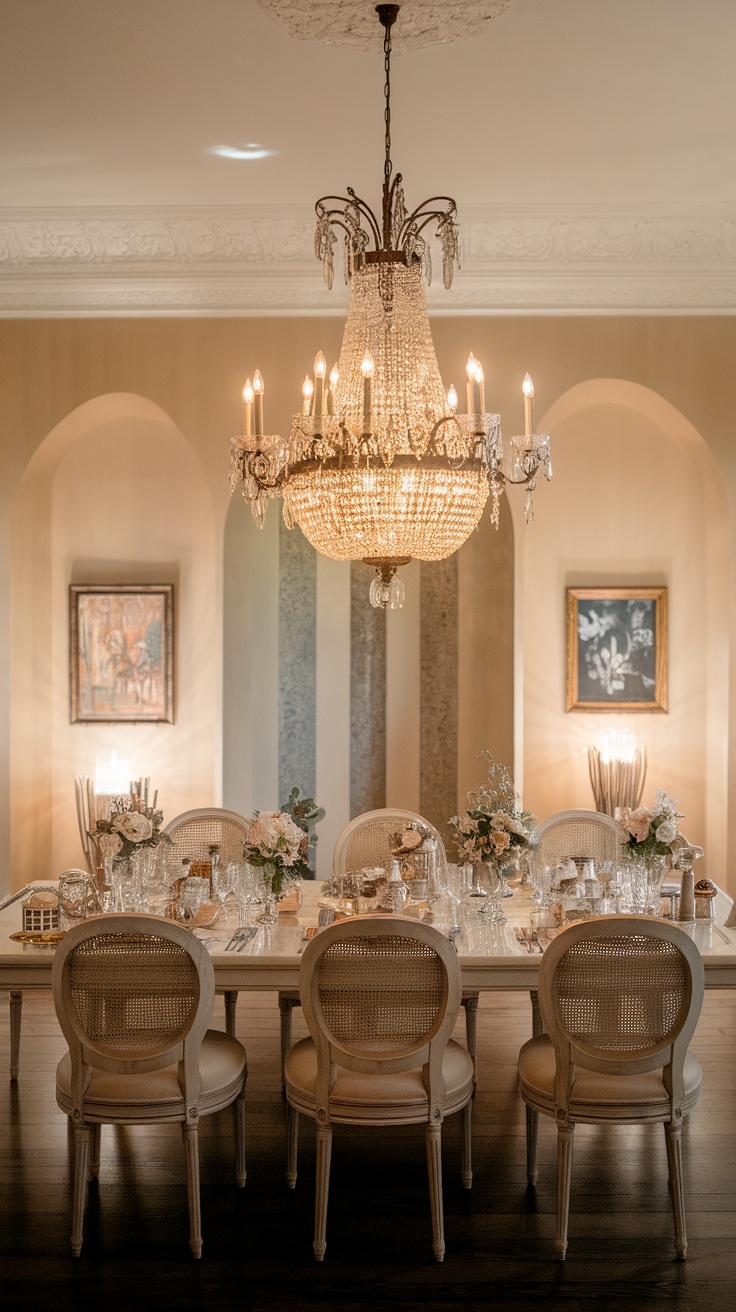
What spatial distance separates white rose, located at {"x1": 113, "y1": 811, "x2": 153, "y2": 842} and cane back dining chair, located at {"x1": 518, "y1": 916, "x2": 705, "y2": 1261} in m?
1.60

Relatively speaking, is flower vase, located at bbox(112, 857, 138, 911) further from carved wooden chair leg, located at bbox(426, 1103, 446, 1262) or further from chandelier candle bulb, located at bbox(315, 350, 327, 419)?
chandelier candle bulb, located at bbox(315, 350, 327, 419)

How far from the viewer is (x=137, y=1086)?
3006mm

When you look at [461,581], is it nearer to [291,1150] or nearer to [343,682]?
[343,682]

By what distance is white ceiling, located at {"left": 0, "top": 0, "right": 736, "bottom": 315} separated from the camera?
3805 mm

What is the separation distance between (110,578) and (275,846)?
10.5 feet

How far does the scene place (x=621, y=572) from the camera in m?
6.35

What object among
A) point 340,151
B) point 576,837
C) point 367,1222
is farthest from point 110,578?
point 367,1222

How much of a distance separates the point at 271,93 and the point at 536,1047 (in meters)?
3.76

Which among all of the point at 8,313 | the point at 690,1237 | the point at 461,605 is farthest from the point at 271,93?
the point at 690,1237

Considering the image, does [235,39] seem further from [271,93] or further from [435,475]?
[435,475]

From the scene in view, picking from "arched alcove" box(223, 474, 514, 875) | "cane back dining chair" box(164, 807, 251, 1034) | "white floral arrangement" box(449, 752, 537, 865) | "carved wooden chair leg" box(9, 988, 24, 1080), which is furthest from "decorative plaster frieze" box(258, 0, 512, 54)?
"carved wooden chair leg" box(9, 988, 24, 1080)

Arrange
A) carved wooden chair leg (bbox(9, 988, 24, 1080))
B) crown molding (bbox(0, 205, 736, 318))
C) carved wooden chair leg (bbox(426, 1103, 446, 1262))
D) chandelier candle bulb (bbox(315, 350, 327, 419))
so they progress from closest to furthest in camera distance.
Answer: carved wooden chair leg (bbox(426, 1103, 446, 1262)) → chandelier candle bulb (bbox(315, 350, 327, 419)) → carved wooden chair leg (bbox(9, 988, 24, 1080)) → crown molding (bbox(0, 205, 736, 318))

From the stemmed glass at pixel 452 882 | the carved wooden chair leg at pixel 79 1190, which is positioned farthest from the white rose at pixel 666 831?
the carved wooden chair leg at pixel 79 1190

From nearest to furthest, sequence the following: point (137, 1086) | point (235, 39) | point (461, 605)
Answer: point (137, 1086)
point (235, 39)
point (461, 605)
